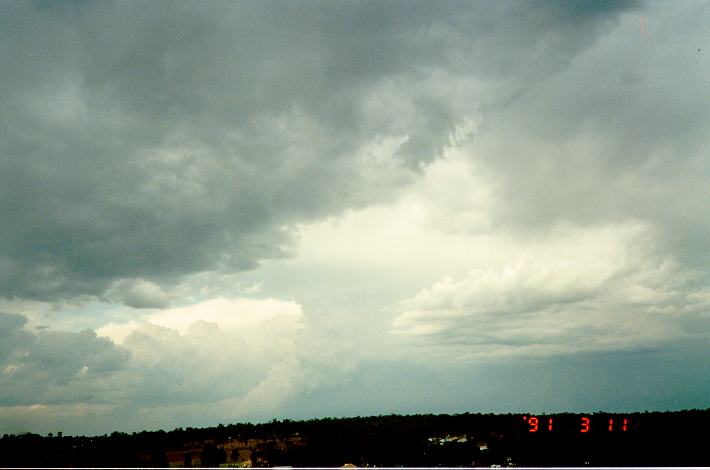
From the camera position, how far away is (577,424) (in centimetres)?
5922

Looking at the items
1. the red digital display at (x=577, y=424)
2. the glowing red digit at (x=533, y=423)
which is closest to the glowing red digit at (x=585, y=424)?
the red digital display at (x=577, y=424)

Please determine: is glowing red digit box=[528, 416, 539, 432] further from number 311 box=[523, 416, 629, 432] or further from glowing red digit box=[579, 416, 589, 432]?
glowing red digit box=[579, 416, 589, 432]

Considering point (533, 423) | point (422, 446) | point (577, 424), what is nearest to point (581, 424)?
point (577, 424)

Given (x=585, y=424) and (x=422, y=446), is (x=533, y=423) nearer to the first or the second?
(x=585, y=424)

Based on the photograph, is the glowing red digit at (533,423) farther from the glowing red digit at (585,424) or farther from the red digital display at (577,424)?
the glowing red digit at (585,424)

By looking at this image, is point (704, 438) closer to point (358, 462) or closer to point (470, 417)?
point (358, 462)

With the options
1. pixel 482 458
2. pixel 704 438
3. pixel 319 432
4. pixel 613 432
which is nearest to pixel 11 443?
pixel 319 432

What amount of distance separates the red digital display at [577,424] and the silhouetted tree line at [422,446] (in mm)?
344

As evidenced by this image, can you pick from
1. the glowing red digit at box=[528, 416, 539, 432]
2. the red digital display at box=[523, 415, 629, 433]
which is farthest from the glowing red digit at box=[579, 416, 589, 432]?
the glowing red digit at box=[528, 416, 539, 432]

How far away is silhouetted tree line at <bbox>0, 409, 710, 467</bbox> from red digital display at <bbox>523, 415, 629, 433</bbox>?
0.34 meters

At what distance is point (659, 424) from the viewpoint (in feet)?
254

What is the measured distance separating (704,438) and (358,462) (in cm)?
5185

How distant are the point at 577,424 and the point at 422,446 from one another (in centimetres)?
5056

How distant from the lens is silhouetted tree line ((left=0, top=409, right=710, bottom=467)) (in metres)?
62.1
